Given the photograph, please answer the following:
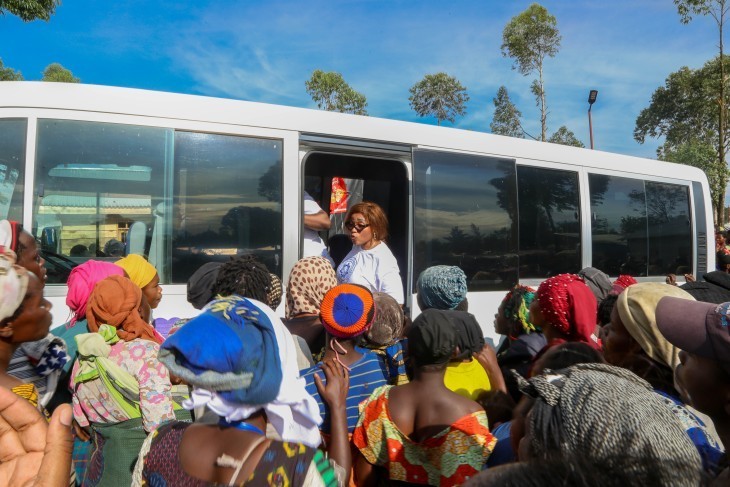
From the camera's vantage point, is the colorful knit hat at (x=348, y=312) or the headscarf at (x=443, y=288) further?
the headscarf at (x=443, y=288)

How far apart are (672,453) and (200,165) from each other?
3.83 metres

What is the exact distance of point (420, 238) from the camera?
499 centimetres

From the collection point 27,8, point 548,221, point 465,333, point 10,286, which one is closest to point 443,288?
point 465,333

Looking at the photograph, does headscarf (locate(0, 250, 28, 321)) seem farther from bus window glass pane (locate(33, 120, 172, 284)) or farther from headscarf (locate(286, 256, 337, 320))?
bus window glass pane (locate(33, 120, 172, 284))

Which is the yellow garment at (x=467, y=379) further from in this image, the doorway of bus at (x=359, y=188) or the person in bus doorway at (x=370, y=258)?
the doorway of bus at (x=359, y=188)

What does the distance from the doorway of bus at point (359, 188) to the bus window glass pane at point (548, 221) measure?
4.21 feet

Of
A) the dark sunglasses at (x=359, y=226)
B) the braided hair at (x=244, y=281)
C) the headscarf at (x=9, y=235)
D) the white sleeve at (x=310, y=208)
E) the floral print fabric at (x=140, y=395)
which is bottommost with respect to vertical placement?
the floral print fabric at (x=140, y=395)

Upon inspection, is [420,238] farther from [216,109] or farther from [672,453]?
[672,453]

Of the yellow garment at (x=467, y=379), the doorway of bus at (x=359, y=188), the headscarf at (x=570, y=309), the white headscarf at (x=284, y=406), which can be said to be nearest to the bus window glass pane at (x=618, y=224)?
the doorway of bus at (x=359, y=188)

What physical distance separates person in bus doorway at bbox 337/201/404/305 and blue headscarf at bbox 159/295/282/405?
2.87 metres

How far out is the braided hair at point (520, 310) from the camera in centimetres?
348

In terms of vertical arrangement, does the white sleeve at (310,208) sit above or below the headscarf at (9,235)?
above

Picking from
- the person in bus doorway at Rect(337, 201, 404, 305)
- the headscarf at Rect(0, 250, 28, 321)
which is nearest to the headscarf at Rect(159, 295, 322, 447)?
the headscarf at Rect(0, 250, 28, 321)

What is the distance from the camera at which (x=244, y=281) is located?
305 centimetres
